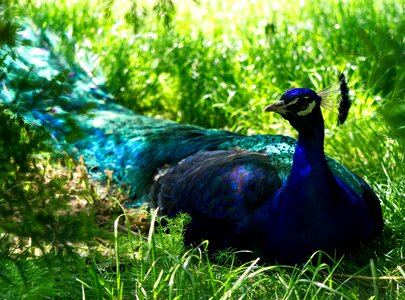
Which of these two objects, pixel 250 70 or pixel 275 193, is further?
pixel 250 70

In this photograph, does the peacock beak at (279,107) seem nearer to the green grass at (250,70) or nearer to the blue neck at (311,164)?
the blue neck at (311,164)

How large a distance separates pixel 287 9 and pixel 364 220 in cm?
307

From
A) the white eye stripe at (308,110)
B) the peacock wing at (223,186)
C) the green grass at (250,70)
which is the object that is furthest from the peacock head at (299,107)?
the green grass at (250,70)

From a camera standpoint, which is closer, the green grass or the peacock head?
the peacock head

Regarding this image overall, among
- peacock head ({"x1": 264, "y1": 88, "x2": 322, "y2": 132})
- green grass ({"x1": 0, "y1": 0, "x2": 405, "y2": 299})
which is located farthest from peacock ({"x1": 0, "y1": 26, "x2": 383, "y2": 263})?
green grass ({"x1": 0, "y1": 0, "x2": 405, "y2": 299})

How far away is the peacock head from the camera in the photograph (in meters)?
2.85

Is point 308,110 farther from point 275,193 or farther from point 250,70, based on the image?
point 250,70

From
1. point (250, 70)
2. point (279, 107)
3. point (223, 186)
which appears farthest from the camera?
point (250, 70)

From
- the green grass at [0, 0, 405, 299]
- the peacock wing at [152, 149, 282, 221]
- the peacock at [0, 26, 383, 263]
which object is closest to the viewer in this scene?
the peacock at [0, 26, 383, 263]

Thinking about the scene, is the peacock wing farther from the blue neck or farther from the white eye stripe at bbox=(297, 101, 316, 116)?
the white eye stripe at bbox=(297, 101, 316, 116)

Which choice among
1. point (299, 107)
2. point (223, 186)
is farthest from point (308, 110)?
point (223, 186)

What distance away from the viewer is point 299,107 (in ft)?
9.39

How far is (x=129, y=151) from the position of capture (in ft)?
12.5

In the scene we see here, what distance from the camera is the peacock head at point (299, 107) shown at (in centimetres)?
285
